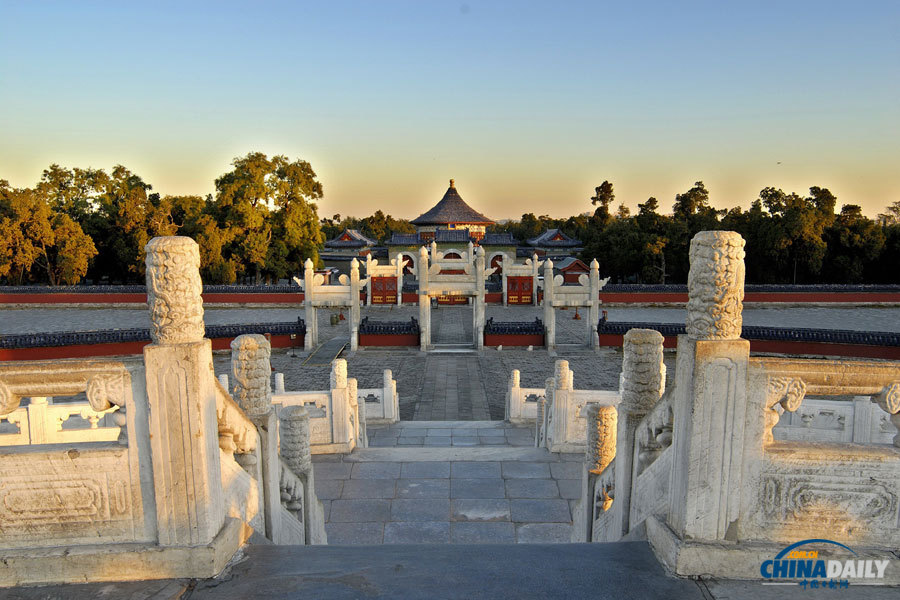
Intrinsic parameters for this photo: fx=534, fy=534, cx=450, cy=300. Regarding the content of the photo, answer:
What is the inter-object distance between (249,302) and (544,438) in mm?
25542

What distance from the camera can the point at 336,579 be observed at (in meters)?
2.89

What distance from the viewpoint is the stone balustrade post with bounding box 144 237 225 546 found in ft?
9.04

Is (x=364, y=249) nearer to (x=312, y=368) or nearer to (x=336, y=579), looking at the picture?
(x=312, y=368)

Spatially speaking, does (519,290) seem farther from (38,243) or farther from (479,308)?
(38,243)

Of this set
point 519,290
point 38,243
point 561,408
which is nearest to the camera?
point 561,408

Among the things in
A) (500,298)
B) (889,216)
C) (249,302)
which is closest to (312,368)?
(249,302)

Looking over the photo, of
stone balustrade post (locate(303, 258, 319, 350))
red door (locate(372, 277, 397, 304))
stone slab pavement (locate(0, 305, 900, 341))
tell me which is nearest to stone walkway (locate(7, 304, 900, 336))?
stone slab pavement (locate(0, 305, 900, 341))

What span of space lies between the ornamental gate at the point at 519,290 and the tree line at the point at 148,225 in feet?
39.7

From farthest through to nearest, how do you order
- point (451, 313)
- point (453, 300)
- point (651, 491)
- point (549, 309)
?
point (453, 300) < point (451, 313) < point (549, 309) < point (651, 491)

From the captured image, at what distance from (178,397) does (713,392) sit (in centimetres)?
279

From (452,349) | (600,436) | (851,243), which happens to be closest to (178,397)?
(600,436)

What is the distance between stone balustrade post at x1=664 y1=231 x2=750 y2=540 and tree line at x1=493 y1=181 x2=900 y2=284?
3395 centimetres

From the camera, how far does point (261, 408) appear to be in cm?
391

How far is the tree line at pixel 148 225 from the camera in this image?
95.6 ft
